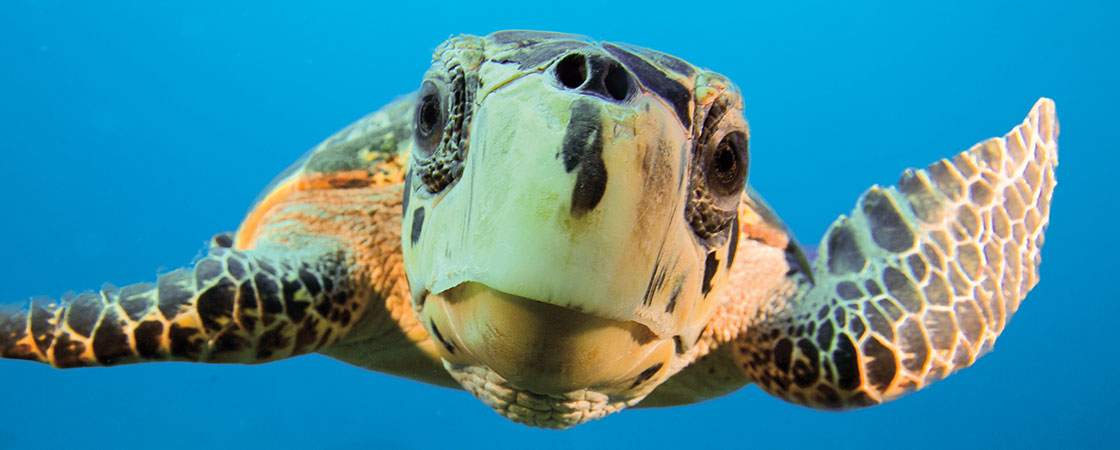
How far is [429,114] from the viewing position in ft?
4.84

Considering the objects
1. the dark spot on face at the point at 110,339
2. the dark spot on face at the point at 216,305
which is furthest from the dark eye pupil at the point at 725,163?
the dark spot on face at the point at 110,339

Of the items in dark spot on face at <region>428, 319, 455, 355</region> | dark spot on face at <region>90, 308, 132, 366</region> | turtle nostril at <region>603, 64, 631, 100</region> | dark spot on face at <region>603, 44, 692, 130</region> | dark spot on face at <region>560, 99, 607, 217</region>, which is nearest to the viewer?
dark spot on face at <region>560, 99, 607, 217</region>

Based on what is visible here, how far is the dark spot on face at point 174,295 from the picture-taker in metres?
1.79

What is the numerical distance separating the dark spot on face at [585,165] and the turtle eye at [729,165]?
47cm

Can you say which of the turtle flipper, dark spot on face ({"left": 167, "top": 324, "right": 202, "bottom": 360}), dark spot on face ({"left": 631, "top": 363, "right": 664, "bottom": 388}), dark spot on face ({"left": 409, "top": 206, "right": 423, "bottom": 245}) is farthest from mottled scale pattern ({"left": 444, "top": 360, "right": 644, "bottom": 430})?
dark spot on face ({"left": 167, "top": 324, "right": 202, "bottom": 360})

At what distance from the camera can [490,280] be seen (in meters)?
1.02

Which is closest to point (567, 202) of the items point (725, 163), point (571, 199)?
point (571, 199)

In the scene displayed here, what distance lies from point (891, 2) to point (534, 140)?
161ft

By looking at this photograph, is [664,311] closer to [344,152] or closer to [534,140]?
[534,140]

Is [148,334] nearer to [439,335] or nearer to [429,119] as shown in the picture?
[439,335]

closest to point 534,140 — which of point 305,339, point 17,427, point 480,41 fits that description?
point 480,41

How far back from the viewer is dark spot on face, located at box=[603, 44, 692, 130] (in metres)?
1.17

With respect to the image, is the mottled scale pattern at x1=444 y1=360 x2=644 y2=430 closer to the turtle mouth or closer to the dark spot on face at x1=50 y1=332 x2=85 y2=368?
the turtle mouth

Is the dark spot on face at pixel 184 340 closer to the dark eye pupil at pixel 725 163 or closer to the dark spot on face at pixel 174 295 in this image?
the dark spot on face at pixel 174 295
